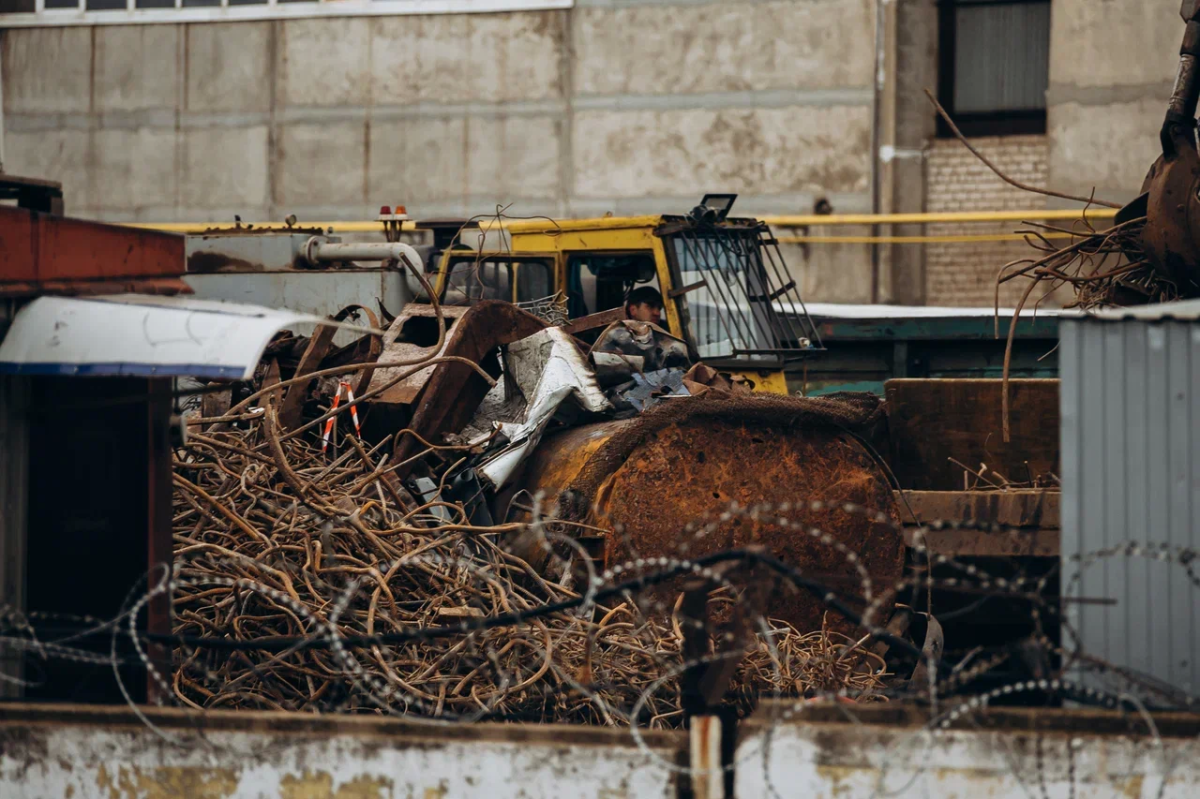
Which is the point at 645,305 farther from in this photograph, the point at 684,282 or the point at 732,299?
the point at 732,299

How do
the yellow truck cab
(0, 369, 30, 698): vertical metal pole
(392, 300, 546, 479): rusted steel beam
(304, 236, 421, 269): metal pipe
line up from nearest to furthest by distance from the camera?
(0, 369, 30, 698): vertical metal pole < (392, 300, 546, 479): rusted steel beam < the yellow truck cab < (304, 236, 421, 269): metal pipe

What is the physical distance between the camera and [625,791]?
4363 millimetres

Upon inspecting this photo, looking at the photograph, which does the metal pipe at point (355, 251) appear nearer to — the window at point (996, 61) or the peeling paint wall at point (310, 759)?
the peeling paint wall at point (310, 759)

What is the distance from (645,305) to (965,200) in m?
8.78

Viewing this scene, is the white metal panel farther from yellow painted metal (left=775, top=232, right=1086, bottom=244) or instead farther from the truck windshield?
yellow painted metal (left=775, top=232, right=1086, bottom=244)

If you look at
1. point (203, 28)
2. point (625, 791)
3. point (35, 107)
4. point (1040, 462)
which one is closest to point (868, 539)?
point (1040, 462)

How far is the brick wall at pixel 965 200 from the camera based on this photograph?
1727 cm

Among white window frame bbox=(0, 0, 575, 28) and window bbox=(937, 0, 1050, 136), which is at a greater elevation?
white window frame bbox=(0, 0, 575, 28)

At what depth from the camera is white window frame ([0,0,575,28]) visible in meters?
18.4

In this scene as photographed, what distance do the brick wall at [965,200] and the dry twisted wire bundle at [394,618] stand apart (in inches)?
425

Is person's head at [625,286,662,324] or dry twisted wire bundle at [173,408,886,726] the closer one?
dry twisted wire bundle at [173,408,886,726]

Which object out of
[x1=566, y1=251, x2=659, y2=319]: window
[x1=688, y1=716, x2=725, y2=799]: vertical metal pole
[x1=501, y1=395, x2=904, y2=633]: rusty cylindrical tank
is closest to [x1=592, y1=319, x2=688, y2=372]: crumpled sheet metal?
[x1=566, y1=251, x2=659, y2=319]: window

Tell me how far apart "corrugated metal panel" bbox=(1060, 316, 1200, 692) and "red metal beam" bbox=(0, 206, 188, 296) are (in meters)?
3.23

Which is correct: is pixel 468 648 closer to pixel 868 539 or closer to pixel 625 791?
pixel 625 791
